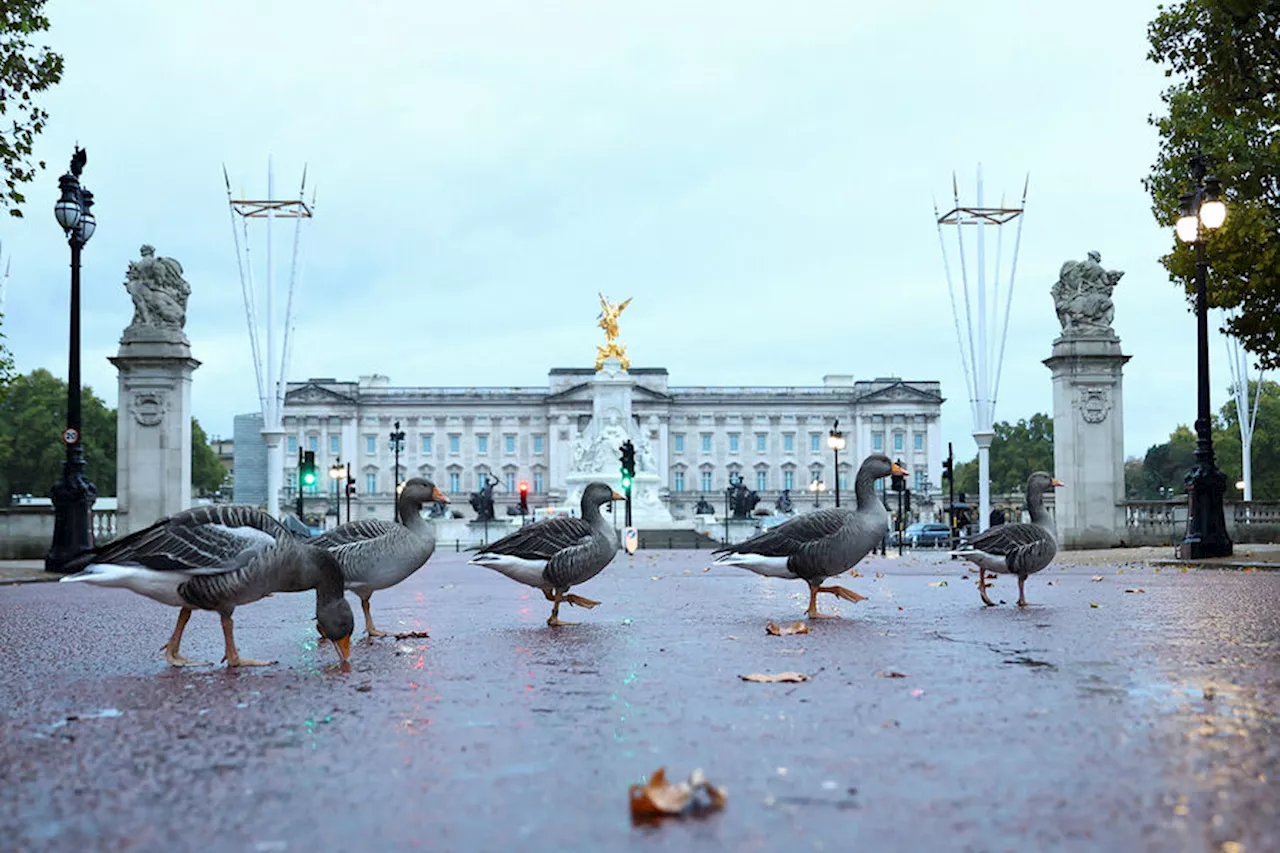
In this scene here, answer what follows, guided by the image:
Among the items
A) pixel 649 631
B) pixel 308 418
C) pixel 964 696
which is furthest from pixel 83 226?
pixel 308 418

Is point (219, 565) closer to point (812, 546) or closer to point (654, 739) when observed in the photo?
point (654, 739)

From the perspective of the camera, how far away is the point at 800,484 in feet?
454

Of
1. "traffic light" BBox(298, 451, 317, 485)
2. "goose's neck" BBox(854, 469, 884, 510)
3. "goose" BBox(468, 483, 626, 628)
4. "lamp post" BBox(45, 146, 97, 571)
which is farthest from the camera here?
"traffic light" BBox(298, 451, 317, 485)

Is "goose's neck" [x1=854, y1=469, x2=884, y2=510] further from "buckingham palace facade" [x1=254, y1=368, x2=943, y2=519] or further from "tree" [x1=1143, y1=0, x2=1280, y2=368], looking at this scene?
"buckingham palace facade" [x1=254, y1=368, x2=943, y2=519]

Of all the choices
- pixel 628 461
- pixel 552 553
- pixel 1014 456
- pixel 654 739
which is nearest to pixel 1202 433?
pixel 552 553

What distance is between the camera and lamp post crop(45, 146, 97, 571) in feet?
70.2

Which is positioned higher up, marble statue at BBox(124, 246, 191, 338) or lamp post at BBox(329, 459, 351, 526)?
marble statue at BBox(124, 246, 191, 338)

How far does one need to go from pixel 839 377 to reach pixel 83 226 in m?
124

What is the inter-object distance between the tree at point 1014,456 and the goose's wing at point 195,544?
135 m

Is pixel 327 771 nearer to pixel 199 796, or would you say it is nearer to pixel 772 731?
pixel 199 796

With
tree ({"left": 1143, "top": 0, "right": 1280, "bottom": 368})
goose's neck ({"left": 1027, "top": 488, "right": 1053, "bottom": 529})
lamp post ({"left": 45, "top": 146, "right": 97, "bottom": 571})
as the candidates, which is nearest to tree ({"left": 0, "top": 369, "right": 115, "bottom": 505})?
lamp post ({"left": 45, "top": 146, "right": 97, "bottom": 571})

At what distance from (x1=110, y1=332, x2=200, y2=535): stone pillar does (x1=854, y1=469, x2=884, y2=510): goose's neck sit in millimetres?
24856

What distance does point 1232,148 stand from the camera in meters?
25.3

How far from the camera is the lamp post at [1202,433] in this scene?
20547 millimetres
